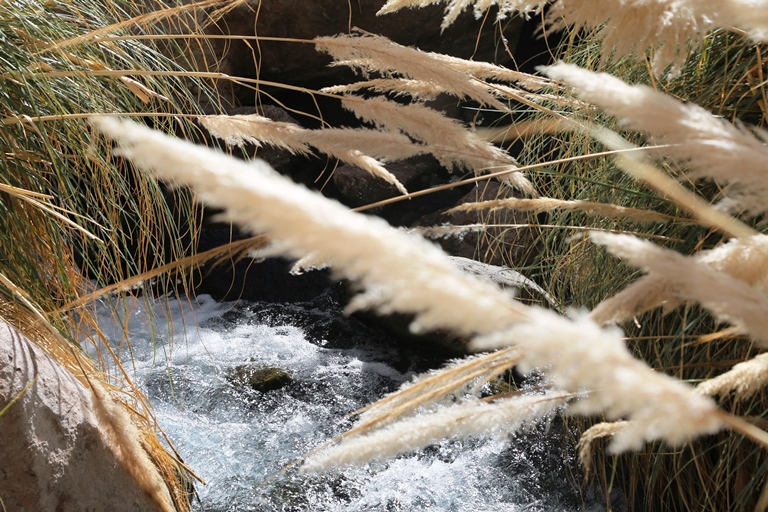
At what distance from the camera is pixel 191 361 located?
3115 mm

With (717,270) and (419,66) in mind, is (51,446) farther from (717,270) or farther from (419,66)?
(717,270)

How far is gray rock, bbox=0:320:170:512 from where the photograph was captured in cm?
108

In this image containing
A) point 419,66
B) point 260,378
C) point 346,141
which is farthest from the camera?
point 260,378

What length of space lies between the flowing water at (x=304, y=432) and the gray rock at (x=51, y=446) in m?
0.28

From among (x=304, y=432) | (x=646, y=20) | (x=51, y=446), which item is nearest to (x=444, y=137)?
(x=646, y=20)

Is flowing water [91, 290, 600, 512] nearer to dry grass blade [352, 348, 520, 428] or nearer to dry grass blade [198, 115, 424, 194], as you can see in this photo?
dry grass blade [198, 115, 424, 194]

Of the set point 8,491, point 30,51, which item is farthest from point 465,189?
point 8,491

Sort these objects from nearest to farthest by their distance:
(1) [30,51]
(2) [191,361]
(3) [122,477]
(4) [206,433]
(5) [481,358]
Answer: (5) [481,358], (3) [122,477], (1) [30,51], (4) [206,433], (2) [191,361]

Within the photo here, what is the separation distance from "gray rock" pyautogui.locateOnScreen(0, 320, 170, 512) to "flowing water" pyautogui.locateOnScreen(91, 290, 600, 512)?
0.28 m

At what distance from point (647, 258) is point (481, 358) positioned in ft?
0.86

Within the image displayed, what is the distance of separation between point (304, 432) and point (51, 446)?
57.5 inches

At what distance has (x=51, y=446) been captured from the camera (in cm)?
113

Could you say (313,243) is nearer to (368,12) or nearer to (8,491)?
(8,491)

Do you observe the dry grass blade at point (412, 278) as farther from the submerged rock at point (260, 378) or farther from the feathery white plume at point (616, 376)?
the submerged rock at point (260, 378)
